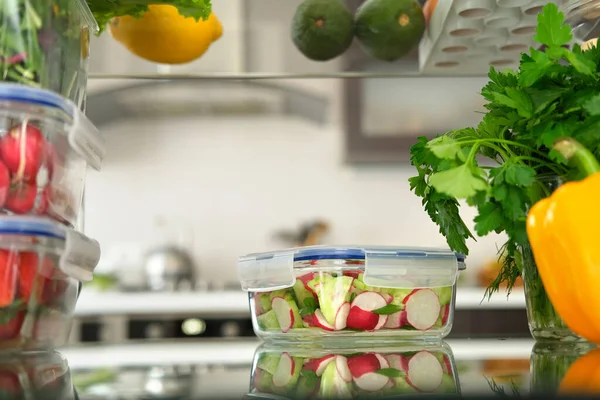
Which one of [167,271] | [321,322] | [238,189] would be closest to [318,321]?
[321,322]

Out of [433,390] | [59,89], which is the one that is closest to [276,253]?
[59,89]

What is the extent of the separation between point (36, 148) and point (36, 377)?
0.72 feet

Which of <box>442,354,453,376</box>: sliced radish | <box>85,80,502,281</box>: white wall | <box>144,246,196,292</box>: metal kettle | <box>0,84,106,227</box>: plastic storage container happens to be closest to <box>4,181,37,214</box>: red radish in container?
<box>0,84,106,227</box>: plastic storage container

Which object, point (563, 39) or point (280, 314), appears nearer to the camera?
point (563, 39)

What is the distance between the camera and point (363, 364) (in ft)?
1.48

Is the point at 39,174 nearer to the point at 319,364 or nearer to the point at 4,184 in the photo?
the point at 4,184

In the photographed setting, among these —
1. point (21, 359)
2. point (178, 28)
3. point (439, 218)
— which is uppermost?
point (178, 28)

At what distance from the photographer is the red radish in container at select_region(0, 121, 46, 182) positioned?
53 cm

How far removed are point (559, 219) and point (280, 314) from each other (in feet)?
0.91

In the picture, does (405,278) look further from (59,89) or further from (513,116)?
(59,89)

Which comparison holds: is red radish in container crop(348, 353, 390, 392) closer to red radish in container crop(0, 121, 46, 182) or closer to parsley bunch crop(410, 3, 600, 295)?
parsley bunch crop(410, 3, 600, 295)

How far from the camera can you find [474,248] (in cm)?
314

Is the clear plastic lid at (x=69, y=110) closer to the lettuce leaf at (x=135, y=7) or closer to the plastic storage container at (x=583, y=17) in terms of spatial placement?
the lettuce leaf at (x=135, y=7)

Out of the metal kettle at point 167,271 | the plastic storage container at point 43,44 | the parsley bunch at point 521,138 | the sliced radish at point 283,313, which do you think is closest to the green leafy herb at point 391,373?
the parsley bunch at point 521,138
